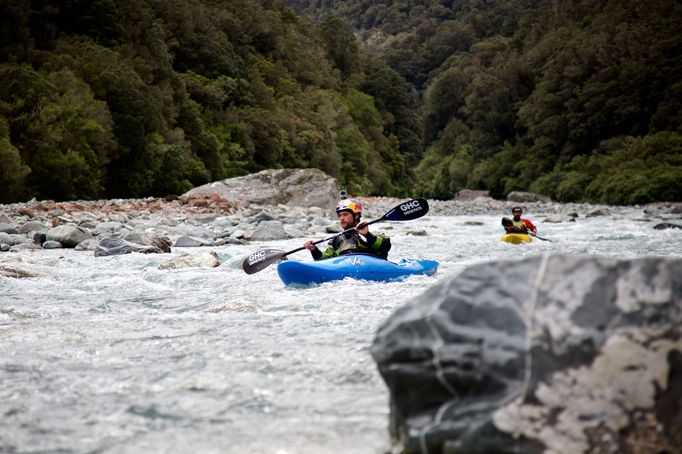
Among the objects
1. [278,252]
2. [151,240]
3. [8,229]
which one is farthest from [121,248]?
[278,252]

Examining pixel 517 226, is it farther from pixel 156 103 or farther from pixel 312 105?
pixel 312 105

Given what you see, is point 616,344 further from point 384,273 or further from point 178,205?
point 178,205

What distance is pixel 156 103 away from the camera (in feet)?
87.8

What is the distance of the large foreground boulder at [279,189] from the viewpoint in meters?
21.6

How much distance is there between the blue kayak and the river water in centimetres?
15

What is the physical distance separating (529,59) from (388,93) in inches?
558

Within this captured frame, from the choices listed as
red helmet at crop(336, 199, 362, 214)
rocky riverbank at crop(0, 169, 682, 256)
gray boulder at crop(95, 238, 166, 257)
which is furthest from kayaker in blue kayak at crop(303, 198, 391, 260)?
rocky riverbank at crop(0, 169, 682, 256)

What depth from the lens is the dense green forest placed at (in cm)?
2222

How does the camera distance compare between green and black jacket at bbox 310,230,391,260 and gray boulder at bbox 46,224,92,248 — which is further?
gray boulder at bbox 46,224,92,248

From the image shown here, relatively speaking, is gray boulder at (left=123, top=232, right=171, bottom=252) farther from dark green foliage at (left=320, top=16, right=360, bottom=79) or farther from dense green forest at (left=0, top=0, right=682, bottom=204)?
dark green foliage at (left=320, top=16, right=360, bottom=79)

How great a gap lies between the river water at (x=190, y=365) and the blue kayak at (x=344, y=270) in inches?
5.7

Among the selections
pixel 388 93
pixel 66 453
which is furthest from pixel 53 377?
pixel 388 93

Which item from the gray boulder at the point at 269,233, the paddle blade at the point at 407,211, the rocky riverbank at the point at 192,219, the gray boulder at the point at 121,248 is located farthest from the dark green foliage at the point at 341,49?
the paddle blade at the point at 407,211

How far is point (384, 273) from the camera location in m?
6.59
